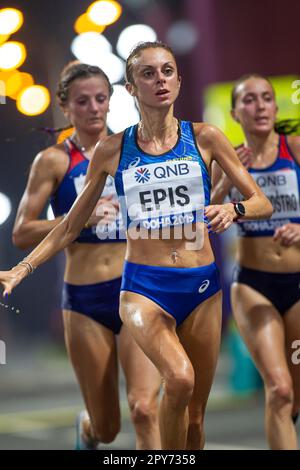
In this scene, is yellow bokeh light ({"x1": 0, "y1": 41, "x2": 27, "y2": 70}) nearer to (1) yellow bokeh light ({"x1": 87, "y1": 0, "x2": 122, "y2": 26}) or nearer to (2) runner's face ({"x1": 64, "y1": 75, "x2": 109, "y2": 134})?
(1) yellow bokeh light ({"x1": 87, "y1": 0, "x2": 122, "y2": 26})

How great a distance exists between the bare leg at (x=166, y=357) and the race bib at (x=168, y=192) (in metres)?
0.39

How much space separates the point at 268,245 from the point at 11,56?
2054 millimetres

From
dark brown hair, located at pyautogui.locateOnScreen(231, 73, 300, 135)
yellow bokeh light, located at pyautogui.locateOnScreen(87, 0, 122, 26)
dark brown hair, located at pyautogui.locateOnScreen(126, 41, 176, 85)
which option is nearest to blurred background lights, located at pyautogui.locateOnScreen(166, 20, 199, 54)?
yellow bokeh light, located at pyautogui.locateOnScreen(87, 0, 122, 26)

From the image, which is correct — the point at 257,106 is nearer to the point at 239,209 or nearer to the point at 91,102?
the point at 91,102

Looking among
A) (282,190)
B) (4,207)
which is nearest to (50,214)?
(4,207)

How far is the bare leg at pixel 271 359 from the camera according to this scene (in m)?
5.84

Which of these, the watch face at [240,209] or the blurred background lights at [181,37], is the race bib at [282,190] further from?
the blurred background lights at [181,37]

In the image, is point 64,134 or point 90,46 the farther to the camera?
point 90,46

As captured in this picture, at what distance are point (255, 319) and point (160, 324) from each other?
1.31 m

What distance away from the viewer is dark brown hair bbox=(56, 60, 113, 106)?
5.99m

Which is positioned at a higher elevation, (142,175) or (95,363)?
(142,175)

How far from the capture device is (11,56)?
21.9ft

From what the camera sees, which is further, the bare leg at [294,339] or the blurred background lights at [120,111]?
the blurred background lights at [120,111]

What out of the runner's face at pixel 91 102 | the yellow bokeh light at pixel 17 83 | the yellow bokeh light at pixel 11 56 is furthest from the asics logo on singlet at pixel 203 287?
the yellow bokeh light at pixel 11 56
